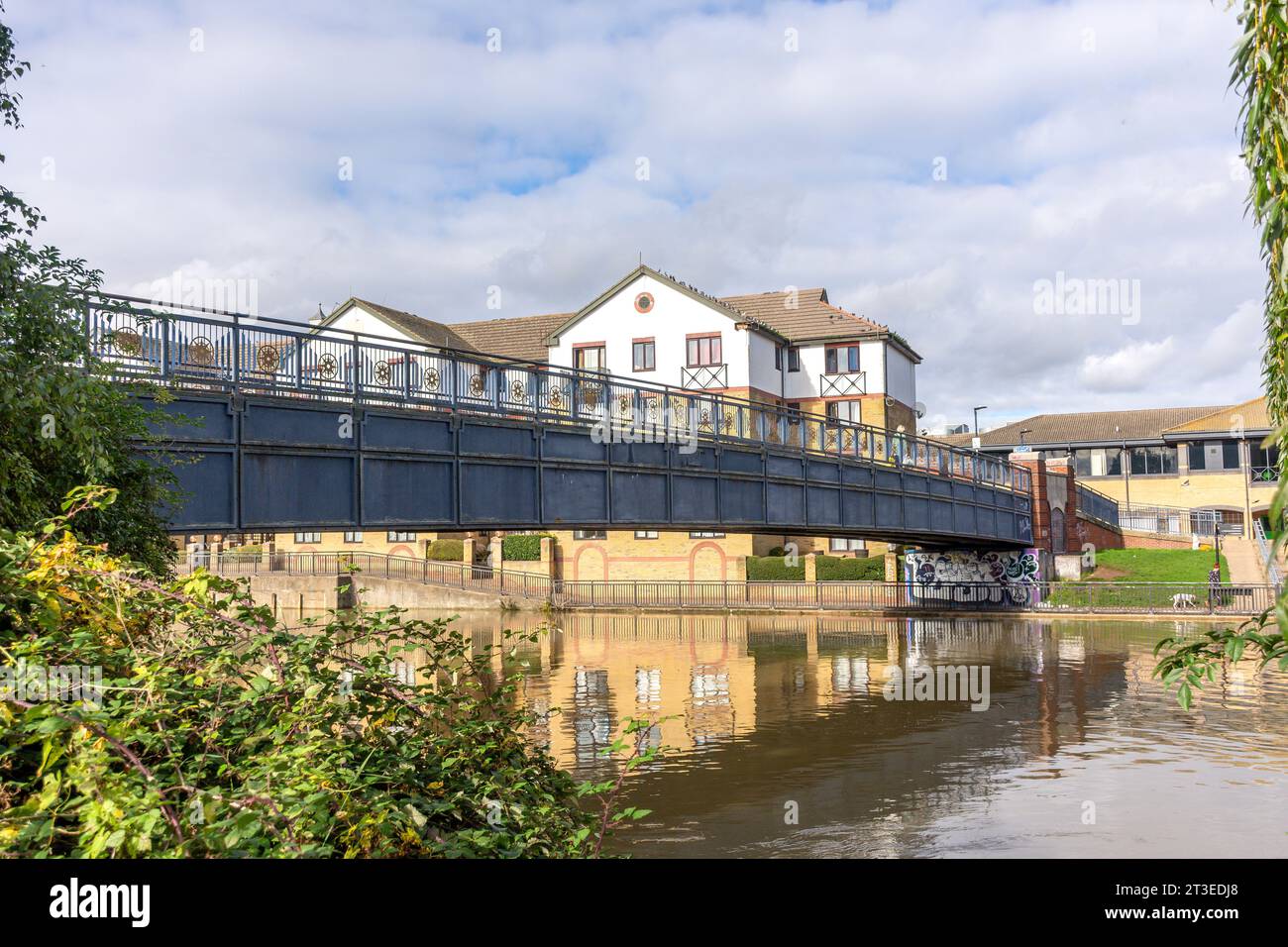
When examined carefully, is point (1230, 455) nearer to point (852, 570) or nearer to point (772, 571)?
point (852, 570)

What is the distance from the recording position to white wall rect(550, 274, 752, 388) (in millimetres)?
52031

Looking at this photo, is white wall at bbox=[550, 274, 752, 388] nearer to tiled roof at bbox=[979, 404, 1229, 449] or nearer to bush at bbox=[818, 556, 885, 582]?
bush at bbox=[818, 556, 885, 582]

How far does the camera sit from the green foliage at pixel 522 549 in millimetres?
52531

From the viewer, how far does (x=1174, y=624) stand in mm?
36938

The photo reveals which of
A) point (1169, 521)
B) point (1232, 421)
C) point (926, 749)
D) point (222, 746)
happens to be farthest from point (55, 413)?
point (1232, 421)

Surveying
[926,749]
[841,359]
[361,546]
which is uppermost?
[841,359]

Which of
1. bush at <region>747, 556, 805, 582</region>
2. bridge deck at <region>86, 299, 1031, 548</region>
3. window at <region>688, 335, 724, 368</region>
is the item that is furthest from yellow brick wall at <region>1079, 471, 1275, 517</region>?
bridge deck at <region>86, 299, 1031, 548</region>

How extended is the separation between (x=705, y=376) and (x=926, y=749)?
112 ft

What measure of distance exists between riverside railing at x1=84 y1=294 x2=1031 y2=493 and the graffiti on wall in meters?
20.6

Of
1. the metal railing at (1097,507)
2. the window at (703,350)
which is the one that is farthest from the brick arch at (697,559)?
the metal railing at (1097,507)

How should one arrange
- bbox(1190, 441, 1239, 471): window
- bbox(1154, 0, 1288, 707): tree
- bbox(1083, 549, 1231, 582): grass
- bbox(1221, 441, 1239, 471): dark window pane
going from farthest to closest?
bbox(1190, 441, 1239, 471): window < bbox(1221, 441, 1239, 471): dark window pane < bbox(1083, 549, 1231, 582): grass < bbox(1154, 0, 1288, 707): tree

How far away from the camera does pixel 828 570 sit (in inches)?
1843
